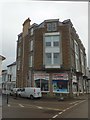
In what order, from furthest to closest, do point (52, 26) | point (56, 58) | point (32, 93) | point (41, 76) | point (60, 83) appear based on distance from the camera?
point (52, 26)
point (41, 76)
point (56, 58)
point (60, 83)
point (32, 93)

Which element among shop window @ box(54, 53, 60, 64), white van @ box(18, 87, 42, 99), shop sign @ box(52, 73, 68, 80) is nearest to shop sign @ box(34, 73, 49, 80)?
shop sign @ box(52, 73, 68, 80)

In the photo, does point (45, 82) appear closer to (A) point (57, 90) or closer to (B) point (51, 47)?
(A) point (57, 90)

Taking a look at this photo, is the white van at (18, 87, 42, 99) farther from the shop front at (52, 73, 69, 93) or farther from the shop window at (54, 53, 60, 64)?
the shop window at (54, 53, 60, 64)

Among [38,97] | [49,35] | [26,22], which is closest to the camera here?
[38,97]

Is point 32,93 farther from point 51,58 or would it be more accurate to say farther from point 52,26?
point 52,26

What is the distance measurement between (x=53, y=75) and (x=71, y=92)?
12.9 ft

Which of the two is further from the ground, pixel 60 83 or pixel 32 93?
pixel 60 83

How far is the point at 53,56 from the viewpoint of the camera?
117ft

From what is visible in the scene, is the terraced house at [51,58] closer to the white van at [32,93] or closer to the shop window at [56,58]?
the shop window at [56,58]

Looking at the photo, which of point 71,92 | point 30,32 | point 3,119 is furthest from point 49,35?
point 3,119

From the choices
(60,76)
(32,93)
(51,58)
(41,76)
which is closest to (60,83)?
(60,76)

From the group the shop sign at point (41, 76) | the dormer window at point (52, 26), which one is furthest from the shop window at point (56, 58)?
the dormer window at point (52, 26)

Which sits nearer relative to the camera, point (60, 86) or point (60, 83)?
point (60, 86)

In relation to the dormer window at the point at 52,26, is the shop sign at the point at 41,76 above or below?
below
